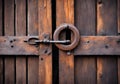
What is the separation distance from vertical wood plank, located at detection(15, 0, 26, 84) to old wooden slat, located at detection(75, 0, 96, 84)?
350 millimetres

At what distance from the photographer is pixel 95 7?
2.03 meters

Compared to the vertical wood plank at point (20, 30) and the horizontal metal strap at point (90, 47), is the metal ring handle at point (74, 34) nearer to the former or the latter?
the horizontal metal strap at point (90, 47)

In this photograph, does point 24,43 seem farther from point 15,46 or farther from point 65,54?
point 65,54

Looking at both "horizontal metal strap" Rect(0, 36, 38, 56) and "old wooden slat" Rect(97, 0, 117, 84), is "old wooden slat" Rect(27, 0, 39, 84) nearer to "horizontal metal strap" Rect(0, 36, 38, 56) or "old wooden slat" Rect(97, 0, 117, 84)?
"horizontal metal strap" Rect(0, 36, 38, 56)

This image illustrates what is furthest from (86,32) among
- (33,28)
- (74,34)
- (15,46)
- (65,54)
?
(15,46)

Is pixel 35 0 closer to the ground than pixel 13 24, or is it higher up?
higher up

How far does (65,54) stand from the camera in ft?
6.59

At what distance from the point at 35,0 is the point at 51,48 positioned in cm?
34

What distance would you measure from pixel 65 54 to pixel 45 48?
136 mm

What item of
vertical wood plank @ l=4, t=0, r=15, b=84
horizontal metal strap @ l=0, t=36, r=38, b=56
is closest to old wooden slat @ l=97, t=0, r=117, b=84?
horizontal metal strap @ l=0, t=36, r=38, b=56

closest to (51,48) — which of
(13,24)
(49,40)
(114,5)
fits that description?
(49,40)

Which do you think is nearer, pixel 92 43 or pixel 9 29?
pixel 92 43

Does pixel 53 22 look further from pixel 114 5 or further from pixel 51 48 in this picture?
pixel 114 5

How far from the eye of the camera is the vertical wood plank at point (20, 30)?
207cm
